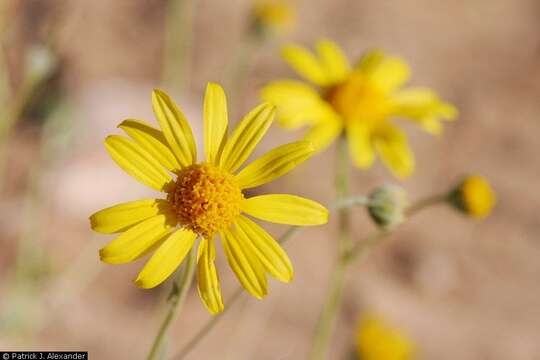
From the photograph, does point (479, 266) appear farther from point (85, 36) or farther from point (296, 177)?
point (85, 36)

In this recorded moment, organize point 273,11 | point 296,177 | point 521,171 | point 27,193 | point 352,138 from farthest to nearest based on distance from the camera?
point 521,171 → point 296,177 → point 27,193 → point 273,11 → point 352,138

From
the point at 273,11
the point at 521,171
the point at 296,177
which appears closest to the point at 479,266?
the point at 521,171

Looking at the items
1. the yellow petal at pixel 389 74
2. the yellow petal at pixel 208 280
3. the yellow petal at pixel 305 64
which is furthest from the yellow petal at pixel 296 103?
the yellow petal at pixel 208 280

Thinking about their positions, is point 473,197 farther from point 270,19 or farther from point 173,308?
point 270,19

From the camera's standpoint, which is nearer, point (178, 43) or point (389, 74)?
point (389, 74)

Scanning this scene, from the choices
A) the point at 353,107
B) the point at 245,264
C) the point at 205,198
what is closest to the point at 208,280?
the point at 245,264

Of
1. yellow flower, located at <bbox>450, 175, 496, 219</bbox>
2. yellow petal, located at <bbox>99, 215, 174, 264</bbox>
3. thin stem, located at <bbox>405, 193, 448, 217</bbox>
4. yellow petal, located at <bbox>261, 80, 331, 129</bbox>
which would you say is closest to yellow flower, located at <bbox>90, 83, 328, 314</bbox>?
yellow petal, located at <bbox>99, 215, 174, 264</bbox>

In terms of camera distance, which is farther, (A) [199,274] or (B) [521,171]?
(B) [521,171]
